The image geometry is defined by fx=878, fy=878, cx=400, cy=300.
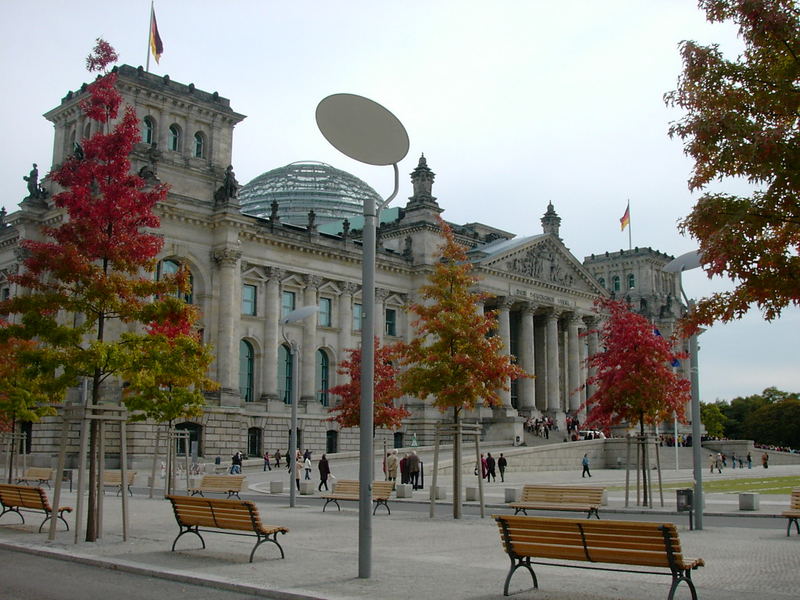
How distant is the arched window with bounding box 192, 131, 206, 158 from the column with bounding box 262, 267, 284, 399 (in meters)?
9.20

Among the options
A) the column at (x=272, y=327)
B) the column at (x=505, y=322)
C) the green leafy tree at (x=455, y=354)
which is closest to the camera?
the green leafy tree at (x=455, y=354)

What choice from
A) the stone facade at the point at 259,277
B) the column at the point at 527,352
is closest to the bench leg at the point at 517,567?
the stone facade at the point at 259,277

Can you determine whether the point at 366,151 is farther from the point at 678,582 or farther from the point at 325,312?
the point at 325,312

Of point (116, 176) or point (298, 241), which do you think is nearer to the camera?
point (116, 176)

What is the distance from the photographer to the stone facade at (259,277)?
56.4 m

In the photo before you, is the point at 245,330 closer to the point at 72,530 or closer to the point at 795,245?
the point at 72,530

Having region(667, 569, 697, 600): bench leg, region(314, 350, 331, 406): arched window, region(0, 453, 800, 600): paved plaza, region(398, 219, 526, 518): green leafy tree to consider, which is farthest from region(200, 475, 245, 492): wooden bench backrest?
region(314, 350, 331, 406): arched window

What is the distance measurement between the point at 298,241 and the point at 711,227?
52.9 metres

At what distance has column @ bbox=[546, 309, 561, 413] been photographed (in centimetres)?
8306

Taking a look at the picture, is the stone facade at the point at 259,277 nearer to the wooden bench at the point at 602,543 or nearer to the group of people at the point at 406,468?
the group of people at the point at 406,468

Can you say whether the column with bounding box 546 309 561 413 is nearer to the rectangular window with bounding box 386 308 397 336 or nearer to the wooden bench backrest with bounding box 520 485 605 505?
the rectangular window with bounding box 386 308 397 336

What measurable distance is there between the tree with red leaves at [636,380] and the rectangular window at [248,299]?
35.9 metres

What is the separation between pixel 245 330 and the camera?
61.5 m

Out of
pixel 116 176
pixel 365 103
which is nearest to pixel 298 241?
pixel 116 176
